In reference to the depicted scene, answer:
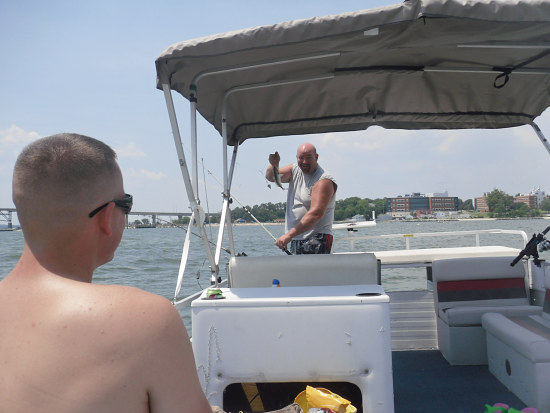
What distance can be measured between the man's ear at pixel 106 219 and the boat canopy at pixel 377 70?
183 cm

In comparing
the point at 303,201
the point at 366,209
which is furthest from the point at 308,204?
the point at 366,209

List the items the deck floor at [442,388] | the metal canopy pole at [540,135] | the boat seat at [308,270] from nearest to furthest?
the boat seat at [308,270] < the deck floor at [442,388] < the metal canopy pole at [540,135]

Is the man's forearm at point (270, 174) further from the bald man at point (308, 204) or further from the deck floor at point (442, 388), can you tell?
the deck floor at point (442, 388)

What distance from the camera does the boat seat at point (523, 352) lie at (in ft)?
8.92

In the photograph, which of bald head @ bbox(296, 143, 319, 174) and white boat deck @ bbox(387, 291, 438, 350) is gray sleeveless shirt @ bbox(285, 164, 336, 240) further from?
white boat deck @ bbox(387, 291, 438, 350)

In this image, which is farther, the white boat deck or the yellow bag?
the white boat deck

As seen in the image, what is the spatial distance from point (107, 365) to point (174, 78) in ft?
8.34

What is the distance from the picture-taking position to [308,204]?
13.0 feet

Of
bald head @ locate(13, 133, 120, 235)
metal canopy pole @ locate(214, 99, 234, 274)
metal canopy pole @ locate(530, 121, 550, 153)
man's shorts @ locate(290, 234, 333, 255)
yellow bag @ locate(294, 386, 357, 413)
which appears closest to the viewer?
bald head @ locate(13, 133, 120, 235)

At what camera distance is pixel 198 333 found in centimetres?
235

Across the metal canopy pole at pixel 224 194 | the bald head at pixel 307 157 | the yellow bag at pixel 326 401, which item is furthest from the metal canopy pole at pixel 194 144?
the yellow bag at pixel 326 401

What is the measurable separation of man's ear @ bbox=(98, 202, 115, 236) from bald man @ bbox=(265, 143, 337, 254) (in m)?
2.37

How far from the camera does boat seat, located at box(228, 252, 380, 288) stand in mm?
2992

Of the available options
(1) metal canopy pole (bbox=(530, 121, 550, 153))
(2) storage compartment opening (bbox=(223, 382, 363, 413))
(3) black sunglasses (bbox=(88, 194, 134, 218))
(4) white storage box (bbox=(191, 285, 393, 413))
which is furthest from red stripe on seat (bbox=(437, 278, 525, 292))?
(3) black sunglasses (bbox=(88, 194, 134, 218))
